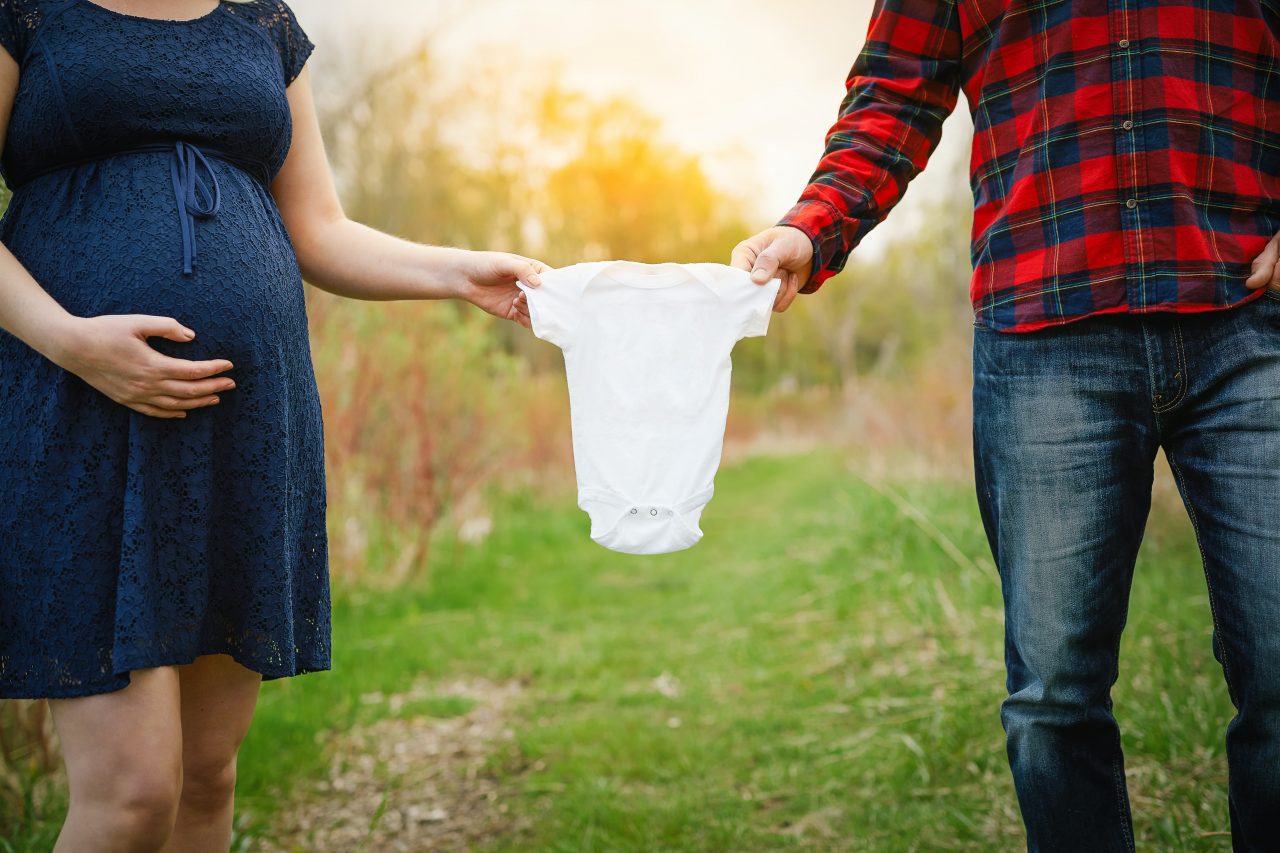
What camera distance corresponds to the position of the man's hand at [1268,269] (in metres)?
1.63

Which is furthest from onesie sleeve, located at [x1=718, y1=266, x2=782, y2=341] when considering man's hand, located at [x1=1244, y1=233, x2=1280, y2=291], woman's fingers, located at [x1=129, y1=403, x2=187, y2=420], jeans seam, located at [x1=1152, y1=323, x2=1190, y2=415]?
woman's fingers, located at [x1=129, y1=403, x2=187, y2=420]

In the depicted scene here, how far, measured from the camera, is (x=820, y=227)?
2074 mm

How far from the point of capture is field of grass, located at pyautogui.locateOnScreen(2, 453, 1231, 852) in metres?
2.91

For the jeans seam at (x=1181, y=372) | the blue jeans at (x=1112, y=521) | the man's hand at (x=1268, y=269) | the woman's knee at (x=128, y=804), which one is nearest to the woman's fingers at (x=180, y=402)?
the woman's knee at (x=128, y=804)

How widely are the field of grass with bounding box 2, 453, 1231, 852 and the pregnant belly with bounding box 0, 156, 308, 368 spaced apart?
1772mm

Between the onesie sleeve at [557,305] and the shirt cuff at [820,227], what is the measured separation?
0.49 meters

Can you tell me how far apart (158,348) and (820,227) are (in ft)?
4.36

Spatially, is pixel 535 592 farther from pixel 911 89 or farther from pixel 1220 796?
pixel 911 89

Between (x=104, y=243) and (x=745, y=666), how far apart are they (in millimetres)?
3796

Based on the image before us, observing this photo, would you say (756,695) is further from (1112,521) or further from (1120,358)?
(1120,358)

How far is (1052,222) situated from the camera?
1770mm

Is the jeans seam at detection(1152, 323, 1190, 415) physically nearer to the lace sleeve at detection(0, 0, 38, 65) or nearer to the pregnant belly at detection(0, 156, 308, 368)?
the pregnant belly at detection(0, 156, 308, 368)

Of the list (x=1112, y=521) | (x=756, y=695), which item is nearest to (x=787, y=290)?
(x=1112, y=521)

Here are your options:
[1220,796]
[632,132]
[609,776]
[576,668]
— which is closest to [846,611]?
[576,668]
